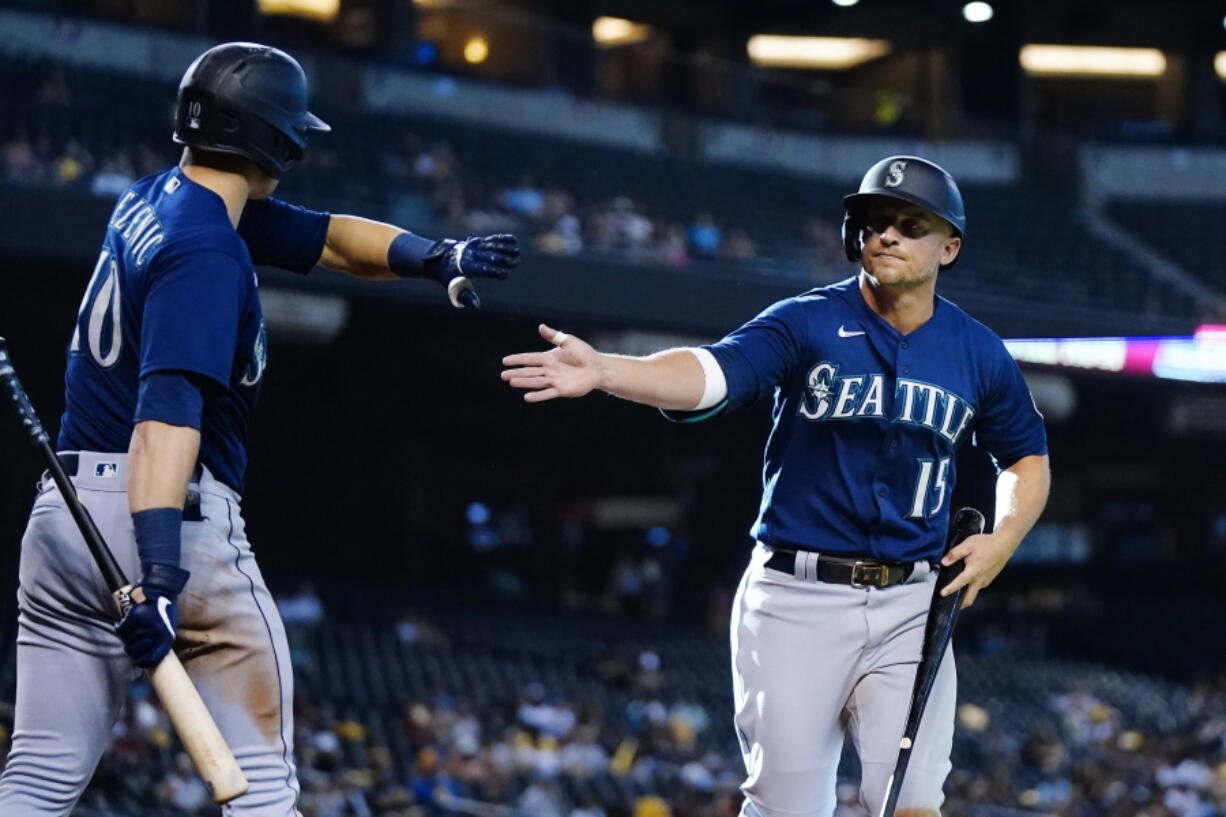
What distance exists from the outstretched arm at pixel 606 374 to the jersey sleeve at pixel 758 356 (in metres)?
0.07

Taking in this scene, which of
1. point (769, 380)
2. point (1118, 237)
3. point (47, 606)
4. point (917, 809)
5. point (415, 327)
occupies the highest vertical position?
point (1118, 237)

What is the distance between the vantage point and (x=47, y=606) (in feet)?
9.13

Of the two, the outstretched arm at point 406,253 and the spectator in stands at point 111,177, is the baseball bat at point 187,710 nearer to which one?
the outstretched arm at point 406,253

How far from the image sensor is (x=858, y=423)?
3.39 m

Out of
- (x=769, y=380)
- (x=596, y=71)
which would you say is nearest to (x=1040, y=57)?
(x=596, y=71)

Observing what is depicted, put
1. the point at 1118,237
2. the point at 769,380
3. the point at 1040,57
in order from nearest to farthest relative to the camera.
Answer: the point at 769,380, the point at 1118,237, the point at 1040,57

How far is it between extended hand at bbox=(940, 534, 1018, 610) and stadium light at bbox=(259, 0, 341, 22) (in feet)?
42.5

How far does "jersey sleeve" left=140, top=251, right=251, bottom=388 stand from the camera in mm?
2645

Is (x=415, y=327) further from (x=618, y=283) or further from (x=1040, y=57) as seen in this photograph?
(x=1040, y=57)

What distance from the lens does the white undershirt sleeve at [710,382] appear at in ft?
10.3

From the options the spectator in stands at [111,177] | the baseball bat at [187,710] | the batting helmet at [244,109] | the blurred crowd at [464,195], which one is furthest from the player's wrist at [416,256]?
the spectator in stands at [111,177]

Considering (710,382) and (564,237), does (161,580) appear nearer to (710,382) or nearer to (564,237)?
(710,382)

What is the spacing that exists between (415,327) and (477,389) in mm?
2154

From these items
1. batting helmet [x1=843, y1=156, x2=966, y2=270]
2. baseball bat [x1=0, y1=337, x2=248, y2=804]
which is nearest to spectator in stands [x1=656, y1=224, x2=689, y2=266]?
batting helmet [x1=843, y1=156, x2=966, y2=270]
